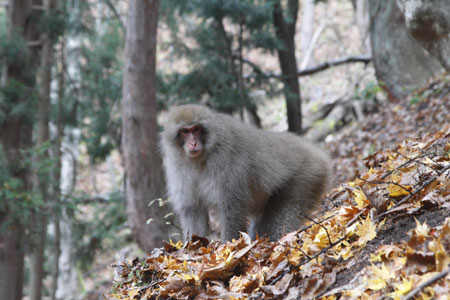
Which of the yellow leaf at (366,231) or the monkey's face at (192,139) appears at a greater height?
the monkey's face at (192,139)

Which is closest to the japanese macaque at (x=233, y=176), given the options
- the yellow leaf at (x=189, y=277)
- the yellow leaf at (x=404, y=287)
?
the yellow leaf at (x=189, y=277)

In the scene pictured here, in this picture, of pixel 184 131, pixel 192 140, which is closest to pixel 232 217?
pixel 192 140

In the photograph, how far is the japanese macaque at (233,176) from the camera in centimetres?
450

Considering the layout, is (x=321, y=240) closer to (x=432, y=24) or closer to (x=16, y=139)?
(x=432, y=24)

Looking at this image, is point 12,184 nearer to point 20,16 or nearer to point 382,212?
point 20,16

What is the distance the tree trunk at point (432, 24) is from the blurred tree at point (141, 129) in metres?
4.06

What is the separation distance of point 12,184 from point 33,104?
2.64 m

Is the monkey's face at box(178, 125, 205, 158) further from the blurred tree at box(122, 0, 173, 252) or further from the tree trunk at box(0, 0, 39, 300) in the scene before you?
the tree trunk at box(0, 0, 39, 300)

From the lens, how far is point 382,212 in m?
2.84

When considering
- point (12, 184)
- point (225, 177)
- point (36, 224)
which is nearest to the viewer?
point (225, 177)

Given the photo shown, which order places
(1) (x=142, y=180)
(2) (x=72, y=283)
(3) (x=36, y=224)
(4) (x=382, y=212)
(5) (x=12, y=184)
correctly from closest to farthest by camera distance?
(4) (x=382, y=212)
(1) (x=142, y=180)
(5) (x=12, y=184)
(3) (x=36, y=224)
(2) (x=72, y=283)

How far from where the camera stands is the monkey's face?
14.8 ft

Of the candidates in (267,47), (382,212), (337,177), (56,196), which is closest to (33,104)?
(56,196)

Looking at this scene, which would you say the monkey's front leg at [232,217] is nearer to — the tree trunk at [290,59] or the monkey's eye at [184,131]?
the monkey's eye at [184,131]
